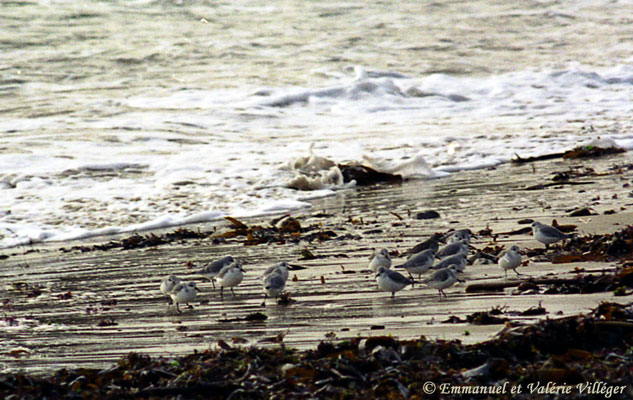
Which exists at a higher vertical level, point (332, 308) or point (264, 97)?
point (332, 308)

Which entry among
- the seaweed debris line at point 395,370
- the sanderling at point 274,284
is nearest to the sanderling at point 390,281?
the sanderling at point 274,284

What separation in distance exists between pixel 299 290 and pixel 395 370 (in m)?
2.00

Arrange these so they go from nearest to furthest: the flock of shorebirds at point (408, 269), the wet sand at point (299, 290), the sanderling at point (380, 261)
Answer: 1. the wet sand at point (299, 290)
2. the flock of shorebirds at point (408, 269)
3. the sanderling at point (380, 261)

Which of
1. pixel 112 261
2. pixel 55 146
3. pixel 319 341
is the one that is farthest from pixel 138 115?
pixel 319 341

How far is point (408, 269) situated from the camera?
5.37 meters

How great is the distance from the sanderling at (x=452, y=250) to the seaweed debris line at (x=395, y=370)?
1.71 metres

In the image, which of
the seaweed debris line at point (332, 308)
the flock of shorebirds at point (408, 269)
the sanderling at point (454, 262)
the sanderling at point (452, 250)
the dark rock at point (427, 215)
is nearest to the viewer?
the seaweed debris line at point (332, 308)

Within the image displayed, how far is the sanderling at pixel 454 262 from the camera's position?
5113 mm

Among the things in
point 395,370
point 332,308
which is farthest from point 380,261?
point 395,370

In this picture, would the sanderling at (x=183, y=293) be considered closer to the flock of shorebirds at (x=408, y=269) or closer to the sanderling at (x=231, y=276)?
the flock of shorebirds at (x=408, y=269)

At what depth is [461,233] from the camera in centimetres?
588

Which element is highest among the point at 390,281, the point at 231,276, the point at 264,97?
the point at 390,281

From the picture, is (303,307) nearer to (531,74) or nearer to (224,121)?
(224,121)

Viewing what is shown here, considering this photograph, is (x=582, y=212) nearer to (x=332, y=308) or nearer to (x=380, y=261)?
(x=380, y=261)
